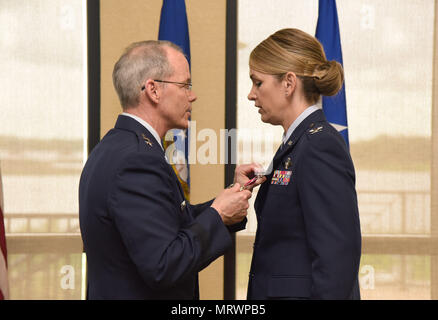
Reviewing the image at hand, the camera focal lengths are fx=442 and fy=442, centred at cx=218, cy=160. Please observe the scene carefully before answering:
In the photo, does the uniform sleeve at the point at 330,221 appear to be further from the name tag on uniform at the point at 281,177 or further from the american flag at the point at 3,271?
the american flag at the point at 3,271

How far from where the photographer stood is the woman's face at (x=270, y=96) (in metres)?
1.59

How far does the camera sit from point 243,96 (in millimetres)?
3232

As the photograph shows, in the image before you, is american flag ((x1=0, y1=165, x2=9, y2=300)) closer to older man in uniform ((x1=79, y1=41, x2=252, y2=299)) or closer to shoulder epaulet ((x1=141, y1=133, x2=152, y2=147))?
older man in uniform ((x1=79, y1=41, x2=252, y2=299))

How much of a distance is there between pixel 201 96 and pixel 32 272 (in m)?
1.79

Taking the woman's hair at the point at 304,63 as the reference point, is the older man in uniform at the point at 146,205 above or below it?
below

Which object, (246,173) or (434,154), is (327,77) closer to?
(246,173)

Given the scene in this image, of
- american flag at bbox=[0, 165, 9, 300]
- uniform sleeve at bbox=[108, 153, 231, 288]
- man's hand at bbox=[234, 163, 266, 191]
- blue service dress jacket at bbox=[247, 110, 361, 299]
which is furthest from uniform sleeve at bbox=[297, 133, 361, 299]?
american flag at bbox=[0, 165, 9, 300]

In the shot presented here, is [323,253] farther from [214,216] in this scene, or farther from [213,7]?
[213,7]

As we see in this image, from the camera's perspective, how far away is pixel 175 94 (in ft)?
5.03

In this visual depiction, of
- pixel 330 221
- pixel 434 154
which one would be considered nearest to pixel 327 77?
pixel 330 221

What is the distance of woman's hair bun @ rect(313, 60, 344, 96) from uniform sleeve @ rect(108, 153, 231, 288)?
623 millimetres

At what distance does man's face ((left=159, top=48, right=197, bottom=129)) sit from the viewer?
1.51 metres

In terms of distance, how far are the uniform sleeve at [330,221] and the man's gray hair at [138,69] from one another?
581mm

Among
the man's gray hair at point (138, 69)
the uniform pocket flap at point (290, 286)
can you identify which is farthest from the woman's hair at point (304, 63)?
the uniform pocket flap at point (290, 286)
